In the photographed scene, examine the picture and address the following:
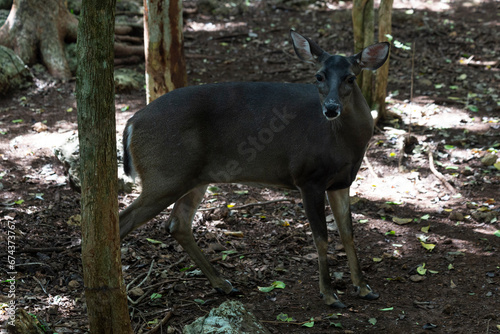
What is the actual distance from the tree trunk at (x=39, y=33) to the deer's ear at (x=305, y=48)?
633 centimetres

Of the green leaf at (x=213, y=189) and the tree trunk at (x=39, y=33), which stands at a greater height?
the tree trunk at (x=39, y=33)

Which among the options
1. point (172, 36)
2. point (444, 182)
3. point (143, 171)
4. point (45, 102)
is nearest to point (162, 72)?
point (172, 36)

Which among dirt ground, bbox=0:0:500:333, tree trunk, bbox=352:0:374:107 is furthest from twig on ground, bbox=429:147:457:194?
tree trunk, bbox=352:0:374:107

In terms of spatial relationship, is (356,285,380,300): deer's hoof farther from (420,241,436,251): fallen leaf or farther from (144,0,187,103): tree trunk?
(144,0,187,103): tree trunk

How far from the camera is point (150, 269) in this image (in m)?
5.08

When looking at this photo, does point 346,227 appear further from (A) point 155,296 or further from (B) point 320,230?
(A) point 155,296

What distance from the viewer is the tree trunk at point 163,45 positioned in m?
6.93

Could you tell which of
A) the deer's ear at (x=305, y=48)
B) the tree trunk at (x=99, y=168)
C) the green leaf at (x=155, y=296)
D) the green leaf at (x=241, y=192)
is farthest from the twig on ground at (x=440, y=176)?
the tree trunk at (x=99, y=168)

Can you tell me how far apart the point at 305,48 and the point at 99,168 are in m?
2.45

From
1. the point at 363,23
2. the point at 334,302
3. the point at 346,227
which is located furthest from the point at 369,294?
the point at 363,23

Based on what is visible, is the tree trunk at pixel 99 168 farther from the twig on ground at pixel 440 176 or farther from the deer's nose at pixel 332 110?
the twig on ground at pixel 440 176

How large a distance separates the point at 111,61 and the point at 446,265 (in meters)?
3.75

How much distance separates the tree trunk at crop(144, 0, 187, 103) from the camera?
6930 millimetres

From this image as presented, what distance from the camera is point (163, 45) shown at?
705 cm
